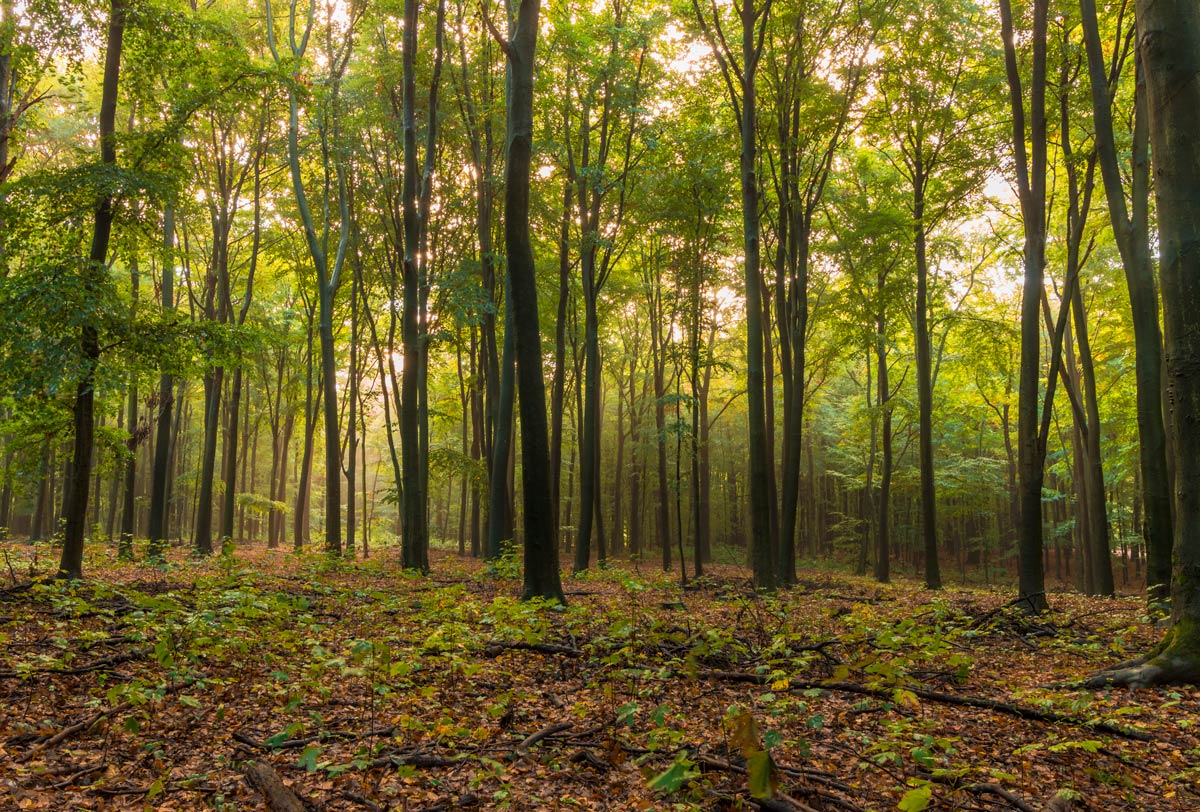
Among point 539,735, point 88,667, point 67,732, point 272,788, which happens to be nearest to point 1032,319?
point 539,735

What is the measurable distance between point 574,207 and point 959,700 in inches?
567

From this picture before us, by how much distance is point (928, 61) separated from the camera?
13.8 meters

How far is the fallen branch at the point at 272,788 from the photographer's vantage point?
2.97m

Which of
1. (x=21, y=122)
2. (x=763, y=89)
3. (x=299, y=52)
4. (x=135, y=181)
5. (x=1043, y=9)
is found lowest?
(x=135, y=181)

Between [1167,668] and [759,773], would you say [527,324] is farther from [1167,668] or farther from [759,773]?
[1167,668]

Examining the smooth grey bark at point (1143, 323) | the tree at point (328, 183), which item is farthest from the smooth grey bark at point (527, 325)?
the tree at point (328, 183)

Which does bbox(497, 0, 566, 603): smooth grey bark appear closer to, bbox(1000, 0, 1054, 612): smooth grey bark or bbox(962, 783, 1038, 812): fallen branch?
bbox(962, 783, 1038, 812): fallen branch

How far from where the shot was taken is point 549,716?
436cm

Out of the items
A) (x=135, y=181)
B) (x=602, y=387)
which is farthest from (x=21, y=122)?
(x=602, y=387)

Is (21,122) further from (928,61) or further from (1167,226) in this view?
(928,61)

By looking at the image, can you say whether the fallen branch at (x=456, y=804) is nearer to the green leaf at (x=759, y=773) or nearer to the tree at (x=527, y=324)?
the green leaf at (x=759, y=773)

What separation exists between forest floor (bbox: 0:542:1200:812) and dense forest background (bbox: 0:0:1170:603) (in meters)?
2.94

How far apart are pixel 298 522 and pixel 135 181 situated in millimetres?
17066

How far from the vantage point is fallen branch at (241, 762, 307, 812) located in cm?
297
